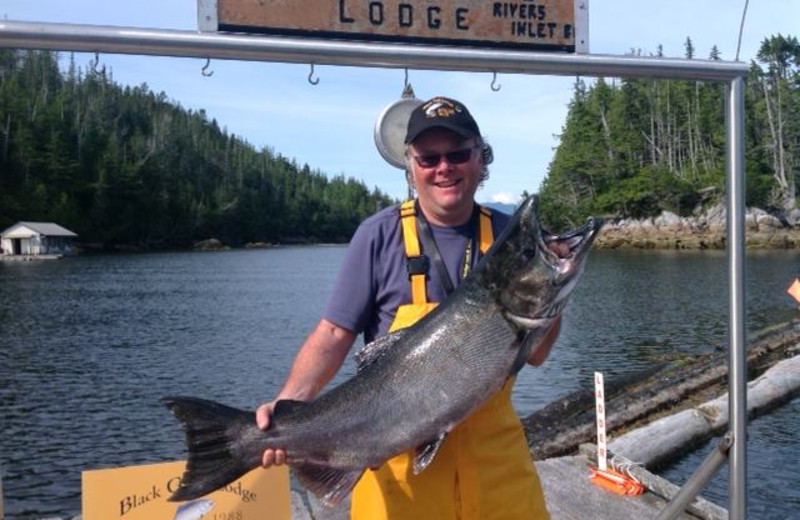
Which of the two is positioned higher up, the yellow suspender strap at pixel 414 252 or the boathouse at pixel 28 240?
the yellow suspender strap at pixel 414 252

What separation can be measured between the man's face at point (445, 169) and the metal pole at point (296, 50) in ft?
1.52

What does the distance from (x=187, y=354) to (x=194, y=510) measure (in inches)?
801

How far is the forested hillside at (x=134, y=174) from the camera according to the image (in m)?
111

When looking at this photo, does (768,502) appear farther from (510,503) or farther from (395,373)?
(395,373)

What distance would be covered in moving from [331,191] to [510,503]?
19333 centimetres

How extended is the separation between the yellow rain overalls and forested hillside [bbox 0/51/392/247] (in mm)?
100657

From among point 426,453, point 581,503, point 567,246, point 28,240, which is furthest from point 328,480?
point 28,240

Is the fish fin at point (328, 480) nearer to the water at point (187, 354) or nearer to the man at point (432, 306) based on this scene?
the man at point (432, 306)

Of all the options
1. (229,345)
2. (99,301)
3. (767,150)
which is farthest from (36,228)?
(767,150)

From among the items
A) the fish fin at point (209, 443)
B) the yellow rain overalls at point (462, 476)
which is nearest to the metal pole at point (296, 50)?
the yellow rain overalls at point (462, 476)

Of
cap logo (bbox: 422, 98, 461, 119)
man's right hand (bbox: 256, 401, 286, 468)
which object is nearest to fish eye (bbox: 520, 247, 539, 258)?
cap logo (bbox: 422, 98, 461, 119)

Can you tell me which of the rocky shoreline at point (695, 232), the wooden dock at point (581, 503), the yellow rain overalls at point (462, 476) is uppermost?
the yellow rain overalls at point (462, 476)

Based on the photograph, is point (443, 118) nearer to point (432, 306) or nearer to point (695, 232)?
point (432, 306)

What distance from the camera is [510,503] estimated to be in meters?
3.40
